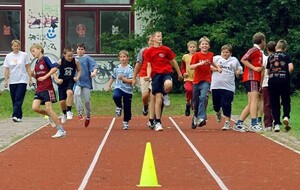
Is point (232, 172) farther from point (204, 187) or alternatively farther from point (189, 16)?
point (189, 16)

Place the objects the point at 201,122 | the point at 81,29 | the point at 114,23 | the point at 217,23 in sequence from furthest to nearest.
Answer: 1. the point at 81,29
2. the point at 114,23
3. the point at 217,23
4. the point at 201,122

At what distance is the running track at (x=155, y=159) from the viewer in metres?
11.6

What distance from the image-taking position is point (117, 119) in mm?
24344

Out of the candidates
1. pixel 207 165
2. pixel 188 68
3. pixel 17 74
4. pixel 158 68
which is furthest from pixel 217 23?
pixel 207 165

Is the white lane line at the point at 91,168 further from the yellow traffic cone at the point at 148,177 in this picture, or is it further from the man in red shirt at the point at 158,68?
the man in red shirt at the point at 158,68

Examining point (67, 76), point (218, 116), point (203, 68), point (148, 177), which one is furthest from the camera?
point (67, 76)

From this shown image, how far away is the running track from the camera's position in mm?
11641

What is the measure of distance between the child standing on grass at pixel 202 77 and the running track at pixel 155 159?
16.1 inches

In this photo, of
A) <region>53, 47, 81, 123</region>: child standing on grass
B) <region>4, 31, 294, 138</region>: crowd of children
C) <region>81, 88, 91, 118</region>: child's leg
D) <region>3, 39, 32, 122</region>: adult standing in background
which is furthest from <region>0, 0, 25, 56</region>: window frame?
<region>4, 31, 294, 138</region>: crowd of children

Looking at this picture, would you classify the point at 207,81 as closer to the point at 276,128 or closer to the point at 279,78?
the point at 279,78

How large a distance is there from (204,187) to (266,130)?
8808 millimetres

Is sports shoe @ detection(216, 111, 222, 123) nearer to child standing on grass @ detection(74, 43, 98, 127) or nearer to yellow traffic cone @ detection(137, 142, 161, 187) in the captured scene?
child standing on grass @ detection(74, 43, 98, 127)

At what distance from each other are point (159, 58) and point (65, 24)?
1853 centimetres

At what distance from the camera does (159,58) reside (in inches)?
779
